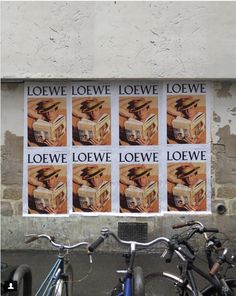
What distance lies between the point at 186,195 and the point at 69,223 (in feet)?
5.93

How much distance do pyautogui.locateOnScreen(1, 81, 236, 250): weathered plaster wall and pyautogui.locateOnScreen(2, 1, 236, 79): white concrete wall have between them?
46cm

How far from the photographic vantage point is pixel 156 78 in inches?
298

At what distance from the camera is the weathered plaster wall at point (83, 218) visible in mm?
7664

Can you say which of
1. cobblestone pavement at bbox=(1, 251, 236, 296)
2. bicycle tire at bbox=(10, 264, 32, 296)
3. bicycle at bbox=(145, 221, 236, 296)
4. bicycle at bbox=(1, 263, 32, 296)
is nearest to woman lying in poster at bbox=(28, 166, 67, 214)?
cobblestone pavement at bbox=(1, 251, 236, 296)

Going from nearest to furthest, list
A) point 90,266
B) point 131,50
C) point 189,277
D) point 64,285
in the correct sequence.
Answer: point 189,277, point 64,285, point 90,266, point 131,50

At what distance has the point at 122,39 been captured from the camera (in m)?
7.55

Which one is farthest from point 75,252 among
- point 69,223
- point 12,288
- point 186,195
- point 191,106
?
point 12,288

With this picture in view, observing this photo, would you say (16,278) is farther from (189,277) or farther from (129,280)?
(189,277)

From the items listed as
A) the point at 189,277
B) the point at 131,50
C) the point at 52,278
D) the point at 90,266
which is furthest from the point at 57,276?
the point at 131,50

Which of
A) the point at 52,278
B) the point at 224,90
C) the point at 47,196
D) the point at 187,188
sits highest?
the point at 224,90

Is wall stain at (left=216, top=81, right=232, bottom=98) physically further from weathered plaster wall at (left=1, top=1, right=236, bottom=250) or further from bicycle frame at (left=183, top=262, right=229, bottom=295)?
bicycle frame at (left=183, top=262, right=229, bottom=295)

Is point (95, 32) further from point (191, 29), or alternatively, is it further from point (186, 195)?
point (186, 195)

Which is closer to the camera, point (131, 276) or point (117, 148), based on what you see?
point (131, 276)

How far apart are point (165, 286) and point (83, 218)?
3.42 metres
